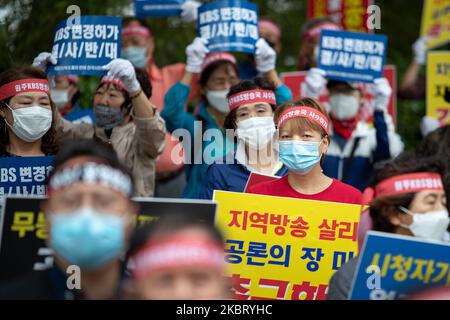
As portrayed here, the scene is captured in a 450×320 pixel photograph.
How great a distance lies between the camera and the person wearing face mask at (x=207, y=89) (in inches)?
312

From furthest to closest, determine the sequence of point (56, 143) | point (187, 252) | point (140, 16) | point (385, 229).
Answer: point (140, 16), point (56, 143), point (385, 229), point (187, 252)

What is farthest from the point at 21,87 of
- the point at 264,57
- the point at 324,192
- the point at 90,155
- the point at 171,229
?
the point at 171,229

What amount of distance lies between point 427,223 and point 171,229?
1.69 meters

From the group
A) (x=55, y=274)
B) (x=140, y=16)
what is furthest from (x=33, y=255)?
(x=140, y=16)

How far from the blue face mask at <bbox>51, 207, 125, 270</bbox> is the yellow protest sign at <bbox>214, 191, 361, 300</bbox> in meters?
1.66

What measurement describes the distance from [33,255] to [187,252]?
1103 millimetres

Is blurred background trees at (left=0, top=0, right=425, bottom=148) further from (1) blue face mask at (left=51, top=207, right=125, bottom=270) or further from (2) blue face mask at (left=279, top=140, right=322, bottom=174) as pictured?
(1) blue face mask at (left=51, top=207, right=125, bottom=270)

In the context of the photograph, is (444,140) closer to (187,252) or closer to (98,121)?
(98,121)

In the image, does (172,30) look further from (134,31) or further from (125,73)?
(125,73)

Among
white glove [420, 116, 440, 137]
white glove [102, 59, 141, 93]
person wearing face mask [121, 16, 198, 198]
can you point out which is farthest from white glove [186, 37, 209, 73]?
white glove [420, 116, 440, 137]

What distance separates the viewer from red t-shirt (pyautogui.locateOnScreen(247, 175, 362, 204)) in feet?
20.0
